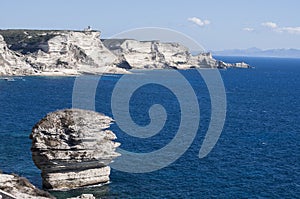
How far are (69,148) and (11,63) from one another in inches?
4426

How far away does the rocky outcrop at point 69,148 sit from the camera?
4381cm

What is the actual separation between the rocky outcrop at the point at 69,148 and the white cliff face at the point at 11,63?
105m

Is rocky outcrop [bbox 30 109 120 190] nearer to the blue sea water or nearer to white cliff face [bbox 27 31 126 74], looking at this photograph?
the blue sea water

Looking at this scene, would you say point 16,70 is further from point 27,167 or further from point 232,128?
point 27,167

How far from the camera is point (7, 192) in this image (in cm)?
2888

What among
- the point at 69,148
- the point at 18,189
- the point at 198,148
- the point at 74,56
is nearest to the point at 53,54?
the point at 74,56

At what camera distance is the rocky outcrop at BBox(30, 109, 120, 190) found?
144 ft

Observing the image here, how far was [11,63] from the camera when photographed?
14900 cm

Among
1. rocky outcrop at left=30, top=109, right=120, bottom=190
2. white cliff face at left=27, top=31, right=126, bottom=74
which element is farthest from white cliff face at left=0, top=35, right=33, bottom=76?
rocky outcrop at left=30, top=109, right=120, bottom=190

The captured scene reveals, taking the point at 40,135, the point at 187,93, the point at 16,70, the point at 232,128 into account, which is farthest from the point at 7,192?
the point at 16,70

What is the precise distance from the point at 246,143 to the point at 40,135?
3367 centimetres

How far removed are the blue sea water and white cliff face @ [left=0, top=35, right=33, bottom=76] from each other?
25.7 meters

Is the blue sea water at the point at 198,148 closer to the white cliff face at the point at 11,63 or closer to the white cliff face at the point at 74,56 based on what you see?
the white cliff face at the point at 11,63

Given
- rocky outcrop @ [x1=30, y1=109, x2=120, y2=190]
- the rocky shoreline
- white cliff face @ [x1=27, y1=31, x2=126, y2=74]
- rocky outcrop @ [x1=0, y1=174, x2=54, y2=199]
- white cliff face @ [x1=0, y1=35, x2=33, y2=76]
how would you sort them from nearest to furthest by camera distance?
rocky outcrop @ [x1=0, y1=174, x2=54, y2=199] < rocky outcrop @ [x1=30, y1=109, x2=120, y2=190] < white cliff face @ [x1=0, y1=35, x2=33, y2=76] < the rocky shoreline < white cliff face @ [x1=27, y1=31, x2=126, y2=74]
